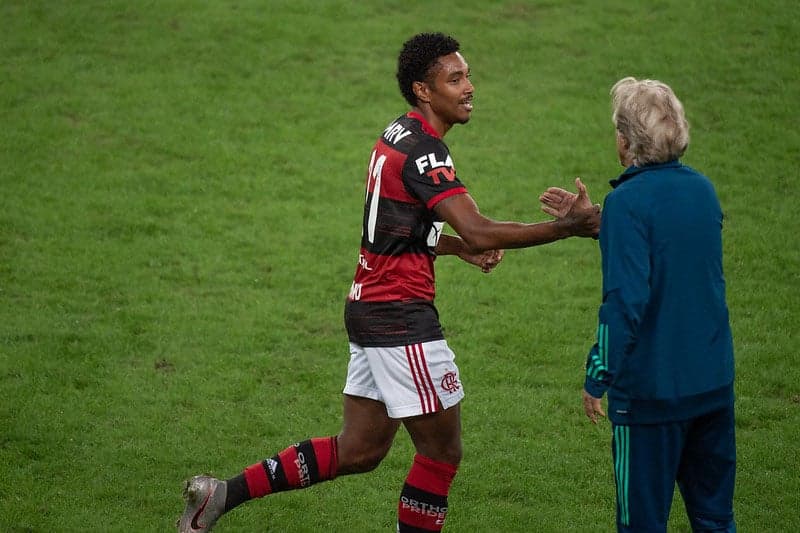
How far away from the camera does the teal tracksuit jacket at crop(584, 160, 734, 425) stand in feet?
12.7

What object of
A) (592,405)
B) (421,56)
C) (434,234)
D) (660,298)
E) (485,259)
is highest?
(421,56)

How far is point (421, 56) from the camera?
4902 millimetres

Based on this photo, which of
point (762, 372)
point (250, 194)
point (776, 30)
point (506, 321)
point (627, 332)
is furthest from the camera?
point (776, 30)

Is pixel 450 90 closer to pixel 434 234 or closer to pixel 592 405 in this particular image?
pixel 434 234

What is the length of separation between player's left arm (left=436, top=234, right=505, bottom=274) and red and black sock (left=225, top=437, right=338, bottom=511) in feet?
3.64

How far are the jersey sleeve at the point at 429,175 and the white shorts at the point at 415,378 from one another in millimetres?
651

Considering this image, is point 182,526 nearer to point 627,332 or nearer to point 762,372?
point 627,332

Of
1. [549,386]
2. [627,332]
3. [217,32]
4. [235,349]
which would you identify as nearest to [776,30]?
[217,32]

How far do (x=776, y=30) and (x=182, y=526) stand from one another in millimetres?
10363

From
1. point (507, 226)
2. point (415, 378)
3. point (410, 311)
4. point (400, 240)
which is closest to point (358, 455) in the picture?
point (415, 378)

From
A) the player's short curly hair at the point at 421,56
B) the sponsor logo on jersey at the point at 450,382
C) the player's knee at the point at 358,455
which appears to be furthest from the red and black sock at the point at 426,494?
the player's short curly hair at the point at 421,56

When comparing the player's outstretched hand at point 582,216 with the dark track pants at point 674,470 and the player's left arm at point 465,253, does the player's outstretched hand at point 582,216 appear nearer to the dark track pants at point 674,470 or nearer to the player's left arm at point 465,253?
the player's left arm at point 465,253

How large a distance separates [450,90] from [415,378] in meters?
1.27

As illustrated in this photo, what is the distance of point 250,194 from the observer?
10336mm
